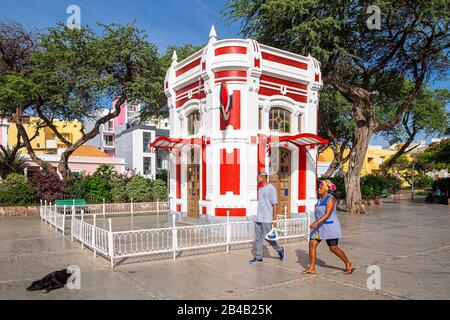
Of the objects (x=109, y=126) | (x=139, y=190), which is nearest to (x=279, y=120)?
(x=139, y=190)

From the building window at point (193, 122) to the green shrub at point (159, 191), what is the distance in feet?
29.8

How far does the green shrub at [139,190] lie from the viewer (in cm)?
2343

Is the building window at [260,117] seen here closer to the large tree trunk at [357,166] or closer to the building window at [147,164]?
the large tree trunk at [357,166]

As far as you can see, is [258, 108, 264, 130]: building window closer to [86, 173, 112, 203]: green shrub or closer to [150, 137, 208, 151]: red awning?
[150, 137, 208, 151]: red awning

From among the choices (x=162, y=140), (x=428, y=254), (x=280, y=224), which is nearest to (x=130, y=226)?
(x=162, y=140)

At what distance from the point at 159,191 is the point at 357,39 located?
Answer: 14.9 metres

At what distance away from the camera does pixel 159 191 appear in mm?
24234

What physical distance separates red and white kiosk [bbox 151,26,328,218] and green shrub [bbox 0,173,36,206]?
9392 mm

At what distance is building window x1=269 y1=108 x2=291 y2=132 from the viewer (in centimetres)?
1437

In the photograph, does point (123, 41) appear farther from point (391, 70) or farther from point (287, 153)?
point (391, 70)

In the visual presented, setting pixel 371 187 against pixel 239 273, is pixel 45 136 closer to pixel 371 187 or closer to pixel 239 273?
pixel 371 187

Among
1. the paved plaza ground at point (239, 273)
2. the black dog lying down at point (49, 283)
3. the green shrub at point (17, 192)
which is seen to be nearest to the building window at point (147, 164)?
the green shrub at point (17, 192)

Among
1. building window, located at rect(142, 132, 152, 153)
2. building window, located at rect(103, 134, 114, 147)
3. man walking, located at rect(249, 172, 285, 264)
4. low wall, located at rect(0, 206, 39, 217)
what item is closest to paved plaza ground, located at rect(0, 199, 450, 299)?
man walking, located at rect(249, 172, 285, 264)
